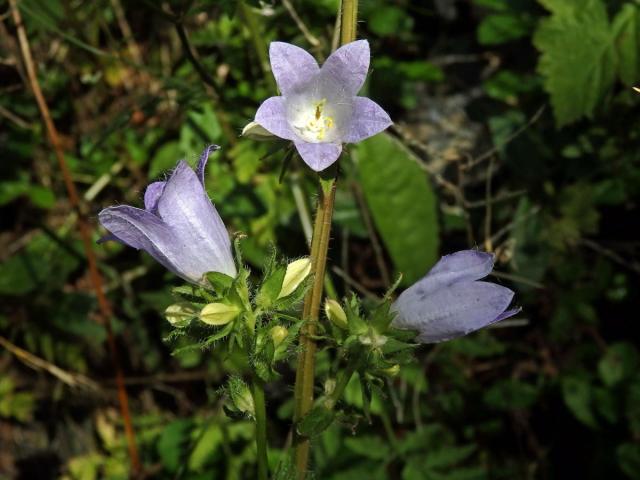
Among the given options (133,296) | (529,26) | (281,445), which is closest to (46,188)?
(133,296)

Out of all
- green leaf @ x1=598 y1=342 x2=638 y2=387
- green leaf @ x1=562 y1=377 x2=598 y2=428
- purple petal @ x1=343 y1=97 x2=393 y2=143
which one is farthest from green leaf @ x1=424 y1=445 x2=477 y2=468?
purple petal @ x1=343 y1=97 x2=393 y2=143

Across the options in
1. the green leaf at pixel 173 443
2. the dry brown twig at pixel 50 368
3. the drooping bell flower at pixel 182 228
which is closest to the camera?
the drooping bell flower at pixel 182 228

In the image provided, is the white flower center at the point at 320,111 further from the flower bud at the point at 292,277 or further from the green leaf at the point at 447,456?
the green leaf at the point at 447,456

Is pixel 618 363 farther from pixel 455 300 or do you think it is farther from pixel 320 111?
pixel 320 111

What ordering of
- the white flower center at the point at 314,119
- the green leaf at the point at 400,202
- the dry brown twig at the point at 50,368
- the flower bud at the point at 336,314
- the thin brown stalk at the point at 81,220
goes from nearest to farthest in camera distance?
the flower bud at the point at 336,314 < the white flower center at the point at 314,119 < the thin brown stalk at the point at 81,220 < the green leaf at the point at 400,202 < the dry brown twig at the point at 50,368

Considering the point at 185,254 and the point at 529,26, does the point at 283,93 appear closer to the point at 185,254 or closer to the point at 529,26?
the point at 185,254

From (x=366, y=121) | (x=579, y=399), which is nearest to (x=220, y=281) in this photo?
(x=366, y=121)

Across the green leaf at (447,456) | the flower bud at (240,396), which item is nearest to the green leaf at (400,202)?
the green leaf at (447,456)
